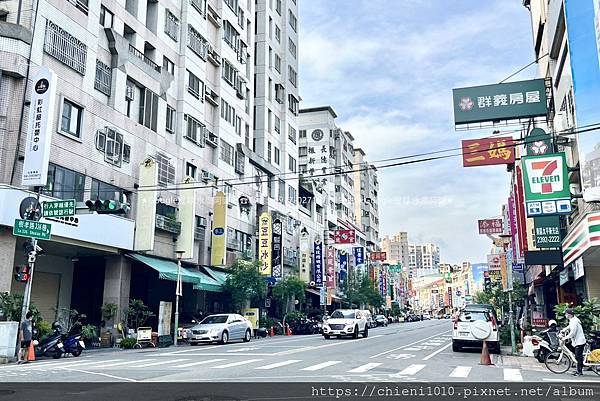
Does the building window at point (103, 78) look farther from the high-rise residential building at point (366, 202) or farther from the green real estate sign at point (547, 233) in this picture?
the high-rise residential building at point (366, 202)

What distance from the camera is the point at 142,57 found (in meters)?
31.2

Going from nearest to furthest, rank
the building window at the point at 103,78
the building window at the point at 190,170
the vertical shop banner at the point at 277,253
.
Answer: the building window at the point at 103,78
the building window at the point at 190,170
the vertical shop banner at the point at 277,253

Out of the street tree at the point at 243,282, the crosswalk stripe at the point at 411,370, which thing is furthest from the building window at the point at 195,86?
the crosswalk stripe at the point at 411,370

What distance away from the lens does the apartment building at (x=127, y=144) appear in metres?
22.9

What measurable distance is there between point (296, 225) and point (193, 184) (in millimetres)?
23264

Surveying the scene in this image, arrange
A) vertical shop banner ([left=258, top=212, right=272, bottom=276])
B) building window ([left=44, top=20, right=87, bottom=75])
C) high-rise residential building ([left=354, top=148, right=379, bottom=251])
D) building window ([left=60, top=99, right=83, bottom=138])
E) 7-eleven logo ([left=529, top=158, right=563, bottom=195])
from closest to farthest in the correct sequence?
7-eleven logo ([left=529, top=158, right=563, bottom=195]) < building window ([left=44, top=20, right=87, bottom=75]) < building window ([left=60, top=99, right=83, bottom=138]) < vertical shop banner ([left=258, top=212, right=272, bottom=276]) < high-rise residential building ([left=354, top=148, right=379, bottom=251])

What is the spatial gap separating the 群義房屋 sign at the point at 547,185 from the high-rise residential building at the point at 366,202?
76604 millimetres

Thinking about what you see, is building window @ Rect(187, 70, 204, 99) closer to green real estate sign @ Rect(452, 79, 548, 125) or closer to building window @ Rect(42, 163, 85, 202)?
building window @ Rect(42, 163, 85, 202)

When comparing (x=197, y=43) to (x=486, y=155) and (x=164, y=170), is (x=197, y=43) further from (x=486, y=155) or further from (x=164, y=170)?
→ (x=486, y=155)

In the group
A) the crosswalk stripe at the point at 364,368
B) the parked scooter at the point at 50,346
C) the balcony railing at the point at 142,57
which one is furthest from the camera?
the balcony railing at the point at 142,57

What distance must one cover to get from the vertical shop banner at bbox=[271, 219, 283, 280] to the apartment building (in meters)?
2.33

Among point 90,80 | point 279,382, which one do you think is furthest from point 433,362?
point 90,80

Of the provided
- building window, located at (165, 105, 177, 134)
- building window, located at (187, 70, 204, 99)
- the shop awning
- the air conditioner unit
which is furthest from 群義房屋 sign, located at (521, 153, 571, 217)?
building window, located at (187, 70, 204, 99)

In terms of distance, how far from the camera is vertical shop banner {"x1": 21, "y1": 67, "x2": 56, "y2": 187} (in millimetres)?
20609
